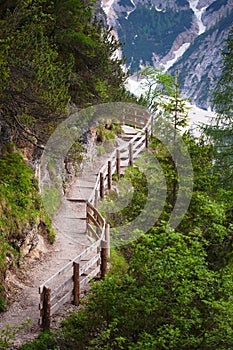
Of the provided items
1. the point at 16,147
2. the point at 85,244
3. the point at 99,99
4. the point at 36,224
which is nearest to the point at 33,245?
the point at 36,224

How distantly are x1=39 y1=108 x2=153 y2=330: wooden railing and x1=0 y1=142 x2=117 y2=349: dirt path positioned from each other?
27 centimetres

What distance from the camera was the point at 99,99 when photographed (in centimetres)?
1858

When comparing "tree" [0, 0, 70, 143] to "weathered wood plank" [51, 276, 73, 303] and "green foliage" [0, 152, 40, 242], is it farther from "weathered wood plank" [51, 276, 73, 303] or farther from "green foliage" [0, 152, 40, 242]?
"weathered wood plank" [51, 276, 73, 303]

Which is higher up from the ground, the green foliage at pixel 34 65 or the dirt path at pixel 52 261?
the green foliage at pixel 34 65

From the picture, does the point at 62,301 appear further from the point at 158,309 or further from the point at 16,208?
the point at 158,309

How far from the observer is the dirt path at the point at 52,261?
897 centimetres

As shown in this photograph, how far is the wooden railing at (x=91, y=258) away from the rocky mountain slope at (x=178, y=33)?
439 feet

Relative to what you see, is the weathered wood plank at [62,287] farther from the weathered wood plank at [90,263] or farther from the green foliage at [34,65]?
the green foliage at [34,65]

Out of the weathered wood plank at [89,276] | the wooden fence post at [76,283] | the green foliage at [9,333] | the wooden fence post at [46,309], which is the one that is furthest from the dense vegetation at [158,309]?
the weathered wood plank at [89,276]

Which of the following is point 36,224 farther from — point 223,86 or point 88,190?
point 223,86

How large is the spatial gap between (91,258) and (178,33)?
580 ft

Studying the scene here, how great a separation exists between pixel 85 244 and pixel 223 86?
748 centimetres

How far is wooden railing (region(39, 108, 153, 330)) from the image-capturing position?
8.80 m

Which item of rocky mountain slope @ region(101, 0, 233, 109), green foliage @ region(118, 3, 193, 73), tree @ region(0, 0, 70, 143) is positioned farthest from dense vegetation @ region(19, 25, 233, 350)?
green foliage @ region(118, 3, 193, 73)
